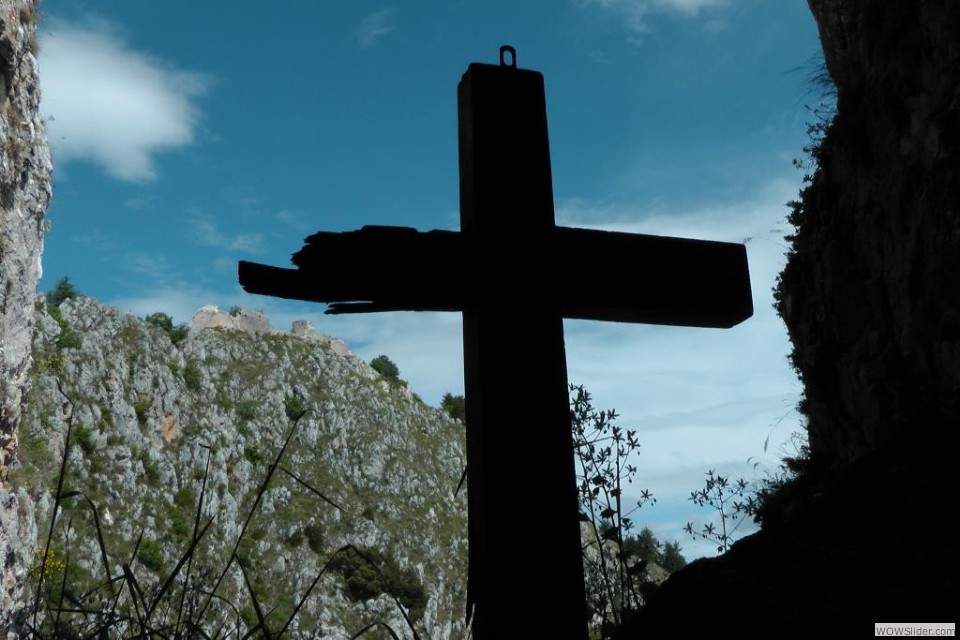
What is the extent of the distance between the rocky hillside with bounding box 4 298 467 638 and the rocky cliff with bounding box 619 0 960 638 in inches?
1537

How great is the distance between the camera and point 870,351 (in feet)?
23.3

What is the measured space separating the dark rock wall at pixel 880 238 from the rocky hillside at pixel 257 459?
38912mm

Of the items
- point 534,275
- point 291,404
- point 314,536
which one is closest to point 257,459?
point 291,404

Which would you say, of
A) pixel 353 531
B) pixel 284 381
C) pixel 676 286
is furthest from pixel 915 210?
pixel 284 381

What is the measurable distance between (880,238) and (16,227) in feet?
86.1

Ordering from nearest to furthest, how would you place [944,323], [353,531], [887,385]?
[944,323] → [887,385] → [353,531]

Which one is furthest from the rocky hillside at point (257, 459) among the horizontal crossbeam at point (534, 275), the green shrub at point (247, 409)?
the horizontal crossbeam at point (534, 275)

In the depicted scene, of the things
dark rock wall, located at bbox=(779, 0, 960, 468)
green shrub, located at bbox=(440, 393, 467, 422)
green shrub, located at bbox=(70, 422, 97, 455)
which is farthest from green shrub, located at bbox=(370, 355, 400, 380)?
dark rock wall, located at bbox=(779, 0, 960, 468)

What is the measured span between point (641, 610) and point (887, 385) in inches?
226

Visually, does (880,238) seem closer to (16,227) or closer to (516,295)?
(516,295)

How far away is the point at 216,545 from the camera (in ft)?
170

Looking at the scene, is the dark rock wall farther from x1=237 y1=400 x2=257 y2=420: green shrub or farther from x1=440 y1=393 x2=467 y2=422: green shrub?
x1=440 y1=393 x2=467 y2=422: green shrub

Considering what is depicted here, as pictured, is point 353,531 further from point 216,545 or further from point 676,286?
point 676,286

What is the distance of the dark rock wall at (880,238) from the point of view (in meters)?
5.91
